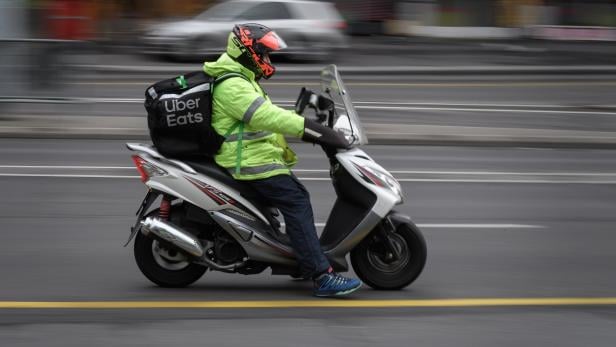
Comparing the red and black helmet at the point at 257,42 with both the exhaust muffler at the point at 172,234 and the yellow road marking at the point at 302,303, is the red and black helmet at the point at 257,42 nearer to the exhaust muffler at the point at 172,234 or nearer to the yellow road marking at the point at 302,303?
the exhaust muffler at the point at 172,234

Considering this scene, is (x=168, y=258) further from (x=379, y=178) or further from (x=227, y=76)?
(x=379, y=178)

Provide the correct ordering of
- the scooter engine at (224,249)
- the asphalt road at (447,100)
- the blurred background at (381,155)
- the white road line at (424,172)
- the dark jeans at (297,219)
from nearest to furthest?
the blurred background at (381,155)
the dark jeans at (297,219)
the scooter engine at (224,249)
the white road line at (424,172)
the asphalt road at (447,100)

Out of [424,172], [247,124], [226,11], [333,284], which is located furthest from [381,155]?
[226,11]

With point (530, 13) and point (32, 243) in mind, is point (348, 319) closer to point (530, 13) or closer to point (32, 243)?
point (32, 243)

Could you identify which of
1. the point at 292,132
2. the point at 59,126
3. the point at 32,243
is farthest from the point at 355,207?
the point at 59,126

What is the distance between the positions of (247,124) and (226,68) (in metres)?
0.33

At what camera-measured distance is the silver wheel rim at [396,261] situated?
21.3 ft

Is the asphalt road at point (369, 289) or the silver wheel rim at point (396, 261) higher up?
the silver wheel rim at point (396, 261)

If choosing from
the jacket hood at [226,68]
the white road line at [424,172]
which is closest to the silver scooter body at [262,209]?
the jacket hood at [226,68]

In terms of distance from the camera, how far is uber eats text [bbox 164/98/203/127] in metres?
6.15

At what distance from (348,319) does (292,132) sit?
1.06 m

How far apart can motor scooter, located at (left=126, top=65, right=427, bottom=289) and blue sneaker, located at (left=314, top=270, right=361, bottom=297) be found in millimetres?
128

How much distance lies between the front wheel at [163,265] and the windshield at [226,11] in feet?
56.5

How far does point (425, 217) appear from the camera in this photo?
30.0 feet
